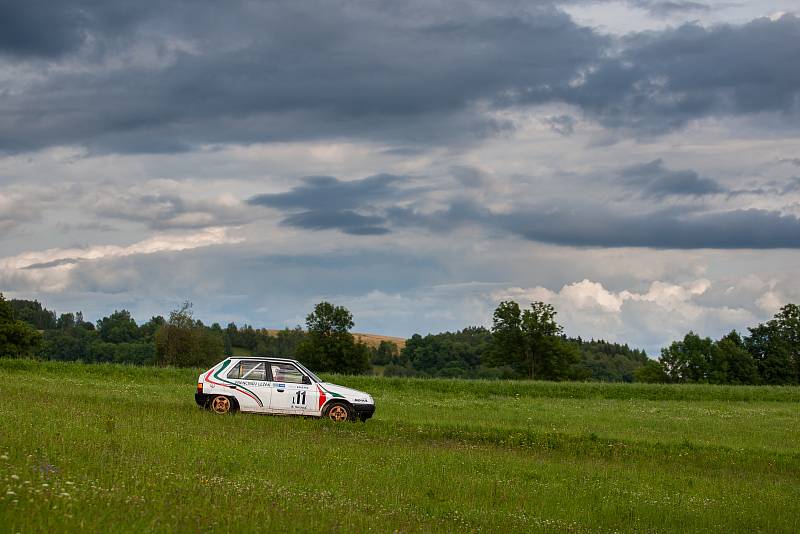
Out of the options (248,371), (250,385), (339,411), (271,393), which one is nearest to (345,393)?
(339,411)

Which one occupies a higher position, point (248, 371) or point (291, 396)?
point (248, 371)

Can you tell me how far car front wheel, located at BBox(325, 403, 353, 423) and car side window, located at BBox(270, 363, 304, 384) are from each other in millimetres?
1196

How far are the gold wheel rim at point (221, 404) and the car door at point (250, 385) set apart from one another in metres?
0.32

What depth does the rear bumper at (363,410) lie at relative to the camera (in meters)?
24.5

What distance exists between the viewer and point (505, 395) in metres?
46.4

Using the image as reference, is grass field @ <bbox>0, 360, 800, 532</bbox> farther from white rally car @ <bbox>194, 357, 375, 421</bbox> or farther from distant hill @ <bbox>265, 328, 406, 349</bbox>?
distant hill @ <bbox>265, 328, 406, 349</bbox>

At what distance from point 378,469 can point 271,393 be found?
8.24 meters

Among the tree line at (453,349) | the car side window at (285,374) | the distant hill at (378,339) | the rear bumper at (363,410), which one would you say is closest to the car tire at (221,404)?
the car side window at (285,374)

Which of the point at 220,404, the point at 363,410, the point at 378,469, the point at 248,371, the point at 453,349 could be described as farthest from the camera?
the point at 453,349

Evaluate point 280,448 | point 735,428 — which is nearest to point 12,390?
point 280,448

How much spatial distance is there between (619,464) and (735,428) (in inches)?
461

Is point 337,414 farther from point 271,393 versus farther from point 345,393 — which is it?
point 271,393

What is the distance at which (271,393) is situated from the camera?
24359mm

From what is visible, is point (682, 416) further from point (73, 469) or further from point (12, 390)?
point (73, 469)
